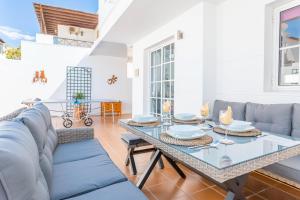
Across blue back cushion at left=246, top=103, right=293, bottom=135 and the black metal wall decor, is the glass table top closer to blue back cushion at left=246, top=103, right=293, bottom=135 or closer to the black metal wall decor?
blue back cushion at left=246, top=103, right=293, bottom=135

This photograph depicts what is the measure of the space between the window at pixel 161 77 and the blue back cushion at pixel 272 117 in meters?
1.85

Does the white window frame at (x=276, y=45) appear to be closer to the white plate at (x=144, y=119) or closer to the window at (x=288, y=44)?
the window at (x=288, y=44)

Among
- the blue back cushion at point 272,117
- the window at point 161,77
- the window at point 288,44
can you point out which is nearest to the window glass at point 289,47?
the window at point 288,44

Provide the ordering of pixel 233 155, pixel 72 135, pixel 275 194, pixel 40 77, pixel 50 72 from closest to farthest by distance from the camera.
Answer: pixel 233 155 → pixel 275 194 → pixel 72 135 → pixel 40 77 → pixel 50 72

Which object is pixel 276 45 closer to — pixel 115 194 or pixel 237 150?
pixel 237 150

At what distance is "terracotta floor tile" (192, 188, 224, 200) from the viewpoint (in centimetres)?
186

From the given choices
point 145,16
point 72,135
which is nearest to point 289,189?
point 72,135

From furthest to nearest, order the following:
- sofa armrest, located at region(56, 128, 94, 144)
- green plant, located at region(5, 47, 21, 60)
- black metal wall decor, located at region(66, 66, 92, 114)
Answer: green plant, located at region(5, 47, 21, 60)
black metal wall decor, located at region(66, 66, 92, 114)
sofa armrest, located at region(56, 128, 94, 144)

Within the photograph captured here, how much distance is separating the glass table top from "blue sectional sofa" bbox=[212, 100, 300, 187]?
35 centimetres

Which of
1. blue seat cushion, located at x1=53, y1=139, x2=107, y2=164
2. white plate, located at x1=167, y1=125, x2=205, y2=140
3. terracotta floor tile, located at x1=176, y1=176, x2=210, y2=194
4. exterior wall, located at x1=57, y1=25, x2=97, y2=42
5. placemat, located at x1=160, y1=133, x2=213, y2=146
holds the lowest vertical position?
terracotta floor tile, located at x1=176, y1=176, x2=210, y2=194

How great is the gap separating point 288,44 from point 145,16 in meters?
2.50

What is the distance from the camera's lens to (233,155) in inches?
43.3

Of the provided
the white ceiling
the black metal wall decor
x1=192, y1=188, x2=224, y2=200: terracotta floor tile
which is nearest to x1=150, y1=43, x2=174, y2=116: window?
the white ceiling

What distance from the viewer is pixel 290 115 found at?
2.04 meters
